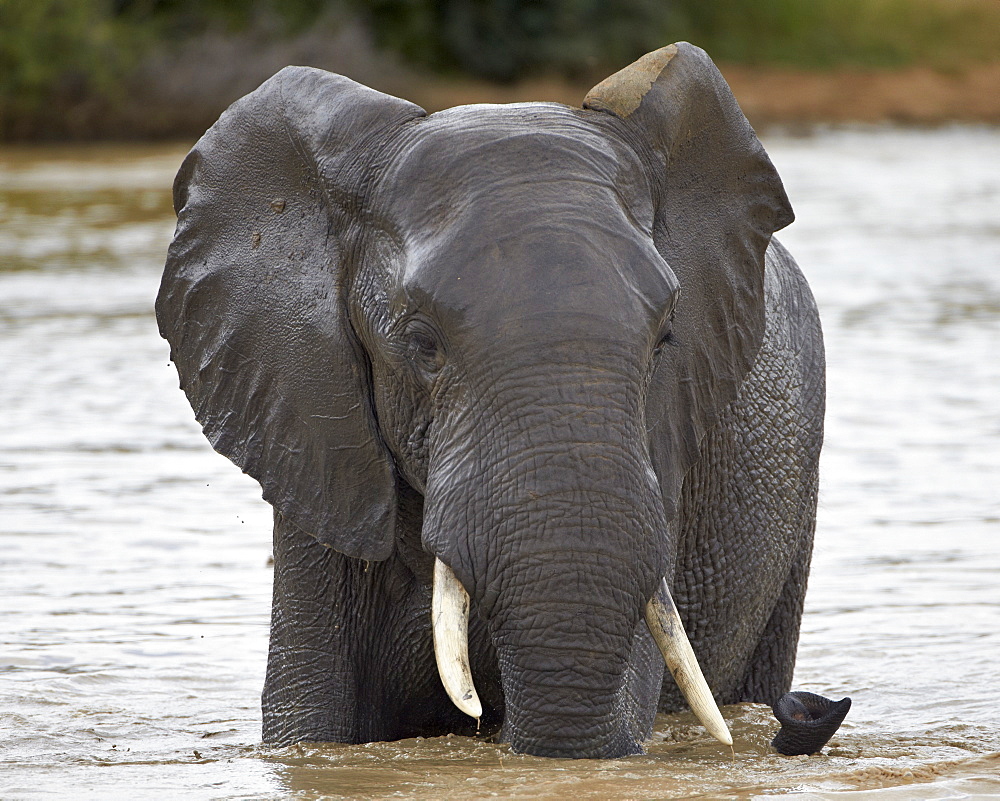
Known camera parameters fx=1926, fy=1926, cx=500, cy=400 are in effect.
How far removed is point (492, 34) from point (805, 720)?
137 feet

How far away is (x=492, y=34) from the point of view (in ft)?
149

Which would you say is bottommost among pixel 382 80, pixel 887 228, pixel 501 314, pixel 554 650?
pixel 554 650

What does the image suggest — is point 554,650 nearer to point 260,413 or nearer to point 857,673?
point 260,413

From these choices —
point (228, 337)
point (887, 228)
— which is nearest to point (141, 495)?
point (228, 337)

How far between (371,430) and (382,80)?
119 ft

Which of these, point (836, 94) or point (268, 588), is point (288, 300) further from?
point (836, 94)

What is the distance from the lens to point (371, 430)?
4312mm

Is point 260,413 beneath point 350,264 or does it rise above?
beneath

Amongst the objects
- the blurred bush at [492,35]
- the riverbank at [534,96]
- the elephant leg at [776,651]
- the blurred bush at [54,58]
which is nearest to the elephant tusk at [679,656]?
the elephant leg at [776,651]

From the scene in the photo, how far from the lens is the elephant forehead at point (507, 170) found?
4.00 m

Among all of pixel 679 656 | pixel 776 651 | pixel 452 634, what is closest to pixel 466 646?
pixel 452 634

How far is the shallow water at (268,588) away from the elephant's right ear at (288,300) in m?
0.69

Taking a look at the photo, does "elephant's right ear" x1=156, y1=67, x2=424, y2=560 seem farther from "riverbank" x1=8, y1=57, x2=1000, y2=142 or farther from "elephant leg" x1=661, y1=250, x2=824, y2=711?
"riverbank" x1=8, y1=57, x2=1000, y2=142

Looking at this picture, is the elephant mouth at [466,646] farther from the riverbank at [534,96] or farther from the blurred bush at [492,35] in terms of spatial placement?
the blurred bush at [492,35]
